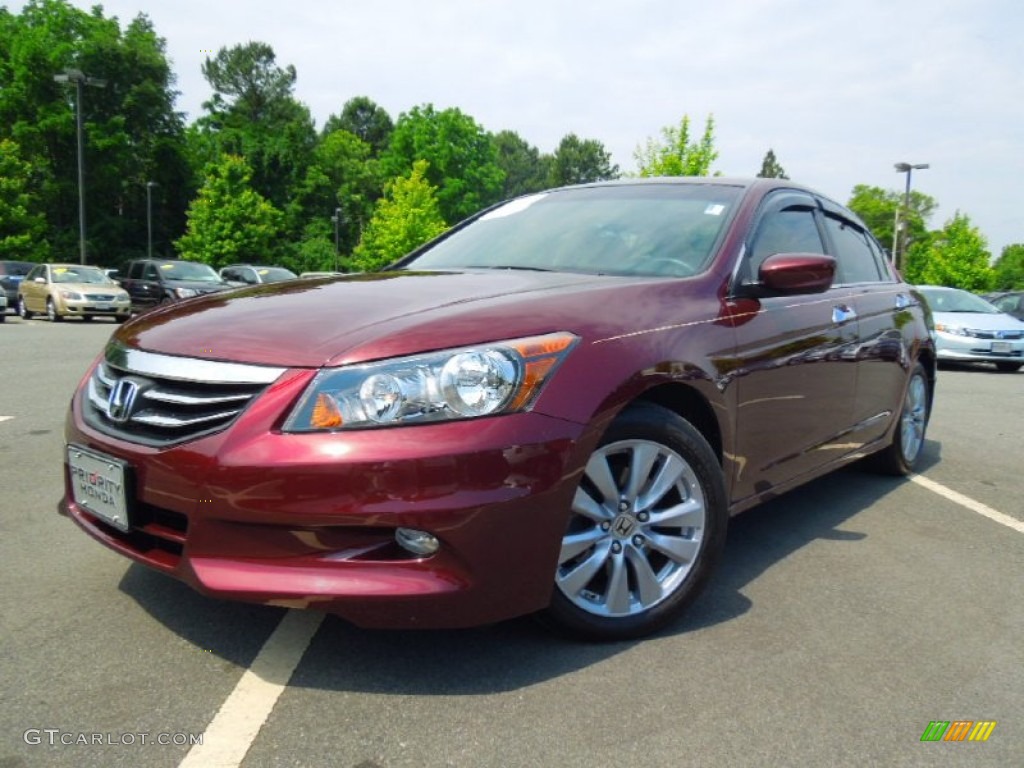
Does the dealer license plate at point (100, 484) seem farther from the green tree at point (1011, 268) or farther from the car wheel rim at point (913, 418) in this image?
the green tree at point (1011, 268)

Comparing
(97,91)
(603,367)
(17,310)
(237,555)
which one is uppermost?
(97,91)

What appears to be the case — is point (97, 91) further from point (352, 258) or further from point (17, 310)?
point (17, 310)

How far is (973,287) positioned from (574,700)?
2059 inches

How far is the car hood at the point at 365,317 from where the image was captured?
245 centimetres

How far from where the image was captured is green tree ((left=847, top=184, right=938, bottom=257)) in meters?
87.1

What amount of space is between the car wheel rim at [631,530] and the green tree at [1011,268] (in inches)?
3870

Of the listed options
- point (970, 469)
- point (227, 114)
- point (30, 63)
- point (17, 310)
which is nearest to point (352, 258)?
point (227, 114)

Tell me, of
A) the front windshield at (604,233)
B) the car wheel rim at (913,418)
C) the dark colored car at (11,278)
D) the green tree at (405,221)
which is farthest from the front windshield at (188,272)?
the green tree at (405,221)

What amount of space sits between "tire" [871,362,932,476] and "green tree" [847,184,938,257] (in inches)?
3341

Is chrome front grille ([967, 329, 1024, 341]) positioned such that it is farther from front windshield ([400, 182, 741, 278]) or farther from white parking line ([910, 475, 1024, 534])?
front windshield ([400, 182, 741, 278])

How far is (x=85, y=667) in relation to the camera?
2.53 metres

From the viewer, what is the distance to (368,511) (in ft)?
7.40

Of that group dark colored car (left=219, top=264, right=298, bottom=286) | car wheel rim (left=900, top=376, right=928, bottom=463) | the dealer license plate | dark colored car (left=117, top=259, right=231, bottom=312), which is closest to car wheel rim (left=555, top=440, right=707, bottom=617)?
the dealer license plate

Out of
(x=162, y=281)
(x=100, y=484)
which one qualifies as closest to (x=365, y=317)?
(x=100, y=484)
